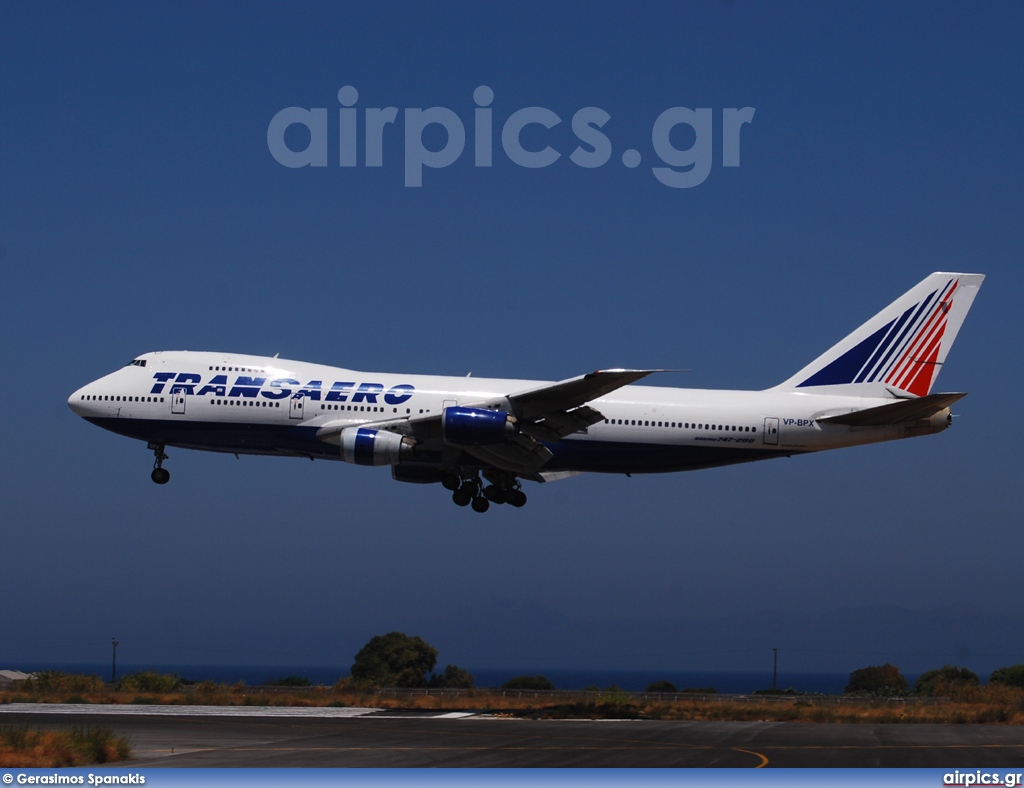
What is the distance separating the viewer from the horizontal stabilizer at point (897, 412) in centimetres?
3997

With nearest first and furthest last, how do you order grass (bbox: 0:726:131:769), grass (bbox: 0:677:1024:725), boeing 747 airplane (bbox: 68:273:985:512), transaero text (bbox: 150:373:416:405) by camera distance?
grass (bbox: 0:726:131:769) → boeing 747 airplane (bbox: 68:273:985:512) → transaero text (bbox: 150:373:416:405) → grass (bbox: 0:677:1024:725)

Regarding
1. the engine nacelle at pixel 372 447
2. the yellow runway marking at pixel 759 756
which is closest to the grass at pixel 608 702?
the engine nacelle at pixel 372 447

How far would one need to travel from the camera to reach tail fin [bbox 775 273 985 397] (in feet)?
150

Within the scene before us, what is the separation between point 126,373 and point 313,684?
70.0 ft

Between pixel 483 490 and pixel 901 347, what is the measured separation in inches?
665

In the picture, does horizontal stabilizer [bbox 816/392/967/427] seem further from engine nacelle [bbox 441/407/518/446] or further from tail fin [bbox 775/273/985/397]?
engine nacelle [bbox 441/407/518/446]

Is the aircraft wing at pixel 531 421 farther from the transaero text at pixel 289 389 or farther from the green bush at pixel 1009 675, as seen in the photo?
the green bush at pixel 1009 675

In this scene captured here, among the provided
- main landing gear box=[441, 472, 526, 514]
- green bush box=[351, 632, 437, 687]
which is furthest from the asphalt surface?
green bush box=[351, 632, 437, 687]

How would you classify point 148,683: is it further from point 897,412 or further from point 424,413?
point 897,412

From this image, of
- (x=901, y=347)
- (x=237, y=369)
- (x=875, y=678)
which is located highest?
(x=901, y=347)

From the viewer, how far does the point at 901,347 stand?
46.2m

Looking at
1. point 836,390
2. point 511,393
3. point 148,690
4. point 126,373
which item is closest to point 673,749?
point 511,393

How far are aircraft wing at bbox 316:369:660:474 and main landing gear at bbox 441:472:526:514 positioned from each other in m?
1.92

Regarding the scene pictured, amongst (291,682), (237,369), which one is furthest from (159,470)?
(291,682)
